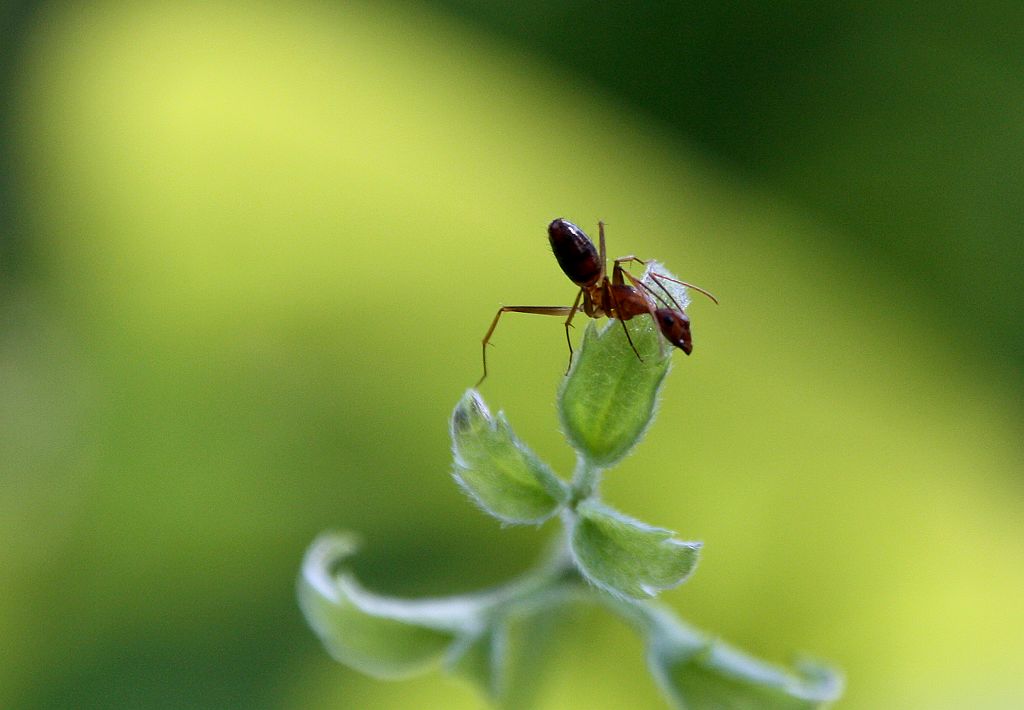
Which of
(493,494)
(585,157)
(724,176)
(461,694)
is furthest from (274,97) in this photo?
(493,494)

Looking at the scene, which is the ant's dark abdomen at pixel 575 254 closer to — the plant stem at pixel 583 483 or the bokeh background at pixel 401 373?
the plant stem at pixel 583 483

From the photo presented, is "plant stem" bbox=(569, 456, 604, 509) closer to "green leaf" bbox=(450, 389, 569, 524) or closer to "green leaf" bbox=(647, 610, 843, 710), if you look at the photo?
"green leaf" bbox=(450, 389, 569, 524)

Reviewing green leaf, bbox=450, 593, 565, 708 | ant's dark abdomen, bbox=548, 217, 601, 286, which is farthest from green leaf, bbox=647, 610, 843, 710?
ant's dark abdomen, bbox=548, 217, 601, 286

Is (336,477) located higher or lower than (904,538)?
lower

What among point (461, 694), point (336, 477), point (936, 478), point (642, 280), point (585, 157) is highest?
point (585, 157)

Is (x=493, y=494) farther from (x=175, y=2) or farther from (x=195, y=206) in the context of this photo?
(x=175, y=2)

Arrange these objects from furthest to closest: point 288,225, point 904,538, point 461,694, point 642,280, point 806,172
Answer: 1. point 806,172
2. point 288,225
3. point 904,538
4. point 461,694
5. point 642,280

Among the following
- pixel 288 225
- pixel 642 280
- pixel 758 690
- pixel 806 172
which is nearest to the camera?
pixel 642 280
